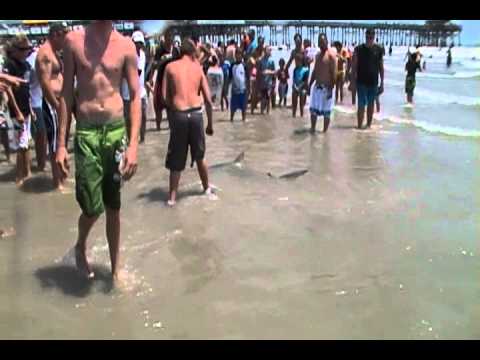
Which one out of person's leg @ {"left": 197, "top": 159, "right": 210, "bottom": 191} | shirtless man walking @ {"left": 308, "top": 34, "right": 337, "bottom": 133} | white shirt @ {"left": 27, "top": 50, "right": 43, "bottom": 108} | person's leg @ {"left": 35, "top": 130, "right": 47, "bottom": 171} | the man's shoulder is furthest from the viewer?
shirtless man walking @ {"left": 308, "top": 34, "right": 337, "bottom": 133}

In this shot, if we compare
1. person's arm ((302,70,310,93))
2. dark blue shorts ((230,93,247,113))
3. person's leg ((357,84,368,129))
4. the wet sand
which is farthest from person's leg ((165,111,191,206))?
person's arm ((302,70,310,93))

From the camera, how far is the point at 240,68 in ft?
40.5

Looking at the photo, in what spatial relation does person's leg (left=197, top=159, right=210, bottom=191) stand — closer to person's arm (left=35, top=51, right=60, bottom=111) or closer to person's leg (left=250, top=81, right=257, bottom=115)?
person's arm (left=35, top=51, right=60, bottom=111)

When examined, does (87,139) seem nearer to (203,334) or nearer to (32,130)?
(203,334)

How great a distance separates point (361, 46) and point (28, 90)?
20.4 feet

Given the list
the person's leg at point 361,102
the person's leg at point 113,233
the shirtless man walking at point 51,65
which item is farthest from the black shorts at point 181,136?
the person's leg at point 361,102

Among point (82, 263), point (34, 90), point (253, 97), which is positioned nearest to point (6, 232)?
point (82, 263)

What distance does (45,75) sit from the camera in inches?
235

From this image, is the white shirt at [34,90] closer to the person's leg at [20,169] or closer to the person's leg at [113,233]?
the person's leg at [20,169]

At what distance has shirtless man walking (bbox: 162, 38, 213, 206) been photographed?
19.4 ft

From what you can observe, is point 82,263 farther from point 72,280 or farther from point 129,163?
point 129,163

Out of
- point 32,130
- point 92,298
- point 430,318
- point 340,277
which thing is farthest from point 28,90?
point 430,318

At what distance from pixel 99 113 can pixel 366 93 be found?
7507 mm

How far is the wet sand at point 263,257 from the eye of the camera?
356 centimetres
